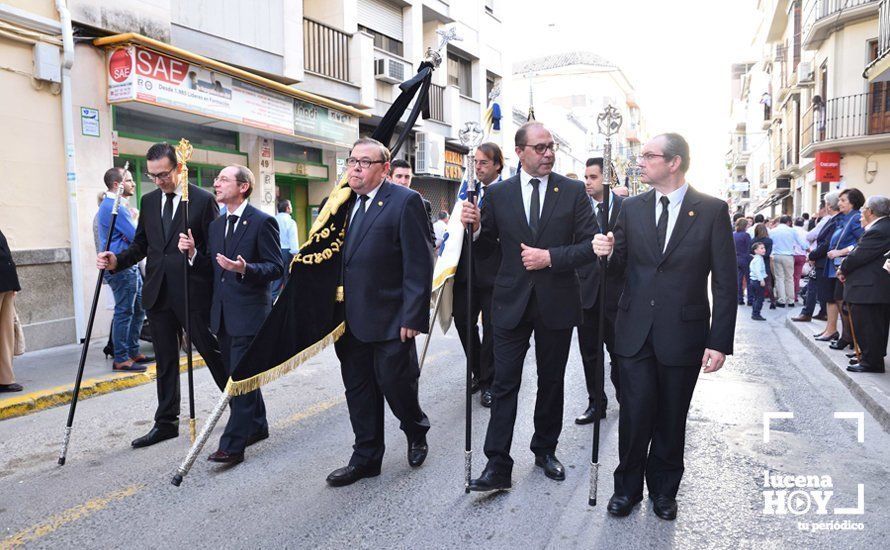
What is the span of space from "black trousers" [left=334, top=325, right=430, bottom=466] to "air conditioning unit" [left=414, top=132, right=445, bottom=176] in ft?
49.8

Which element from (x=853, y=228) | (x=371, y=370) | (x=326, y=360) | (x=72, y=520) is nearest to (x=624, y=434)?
(x=371, y=370)

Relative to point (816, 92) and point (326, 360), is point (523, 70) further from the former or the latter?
point (326, 360)

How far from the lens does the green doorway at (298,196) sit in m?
15.4

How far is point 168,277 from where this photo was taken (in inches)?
194

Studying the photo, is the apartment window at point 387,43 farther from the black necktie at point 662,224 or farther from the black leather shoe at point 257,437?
the black necktie at point 662,224

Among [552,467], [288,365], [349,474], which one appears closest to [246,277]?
[288,365]

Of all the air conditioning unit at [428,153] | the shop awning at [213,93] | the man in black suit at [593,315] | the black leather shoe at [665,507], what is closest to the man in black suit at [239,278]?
the man in black suit at [593,315]

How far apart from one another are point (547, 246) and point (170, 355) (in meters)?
2.95

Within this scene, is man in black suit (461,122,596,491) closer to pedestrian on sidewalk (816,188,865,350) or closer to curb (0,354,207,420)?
curb (0,354,207,420)

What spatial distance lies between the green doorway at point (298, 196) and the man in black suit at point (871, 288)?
11241mm

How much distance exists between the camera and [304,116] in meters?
13.8

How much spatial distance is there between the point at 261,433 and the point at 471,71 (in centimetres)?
1980

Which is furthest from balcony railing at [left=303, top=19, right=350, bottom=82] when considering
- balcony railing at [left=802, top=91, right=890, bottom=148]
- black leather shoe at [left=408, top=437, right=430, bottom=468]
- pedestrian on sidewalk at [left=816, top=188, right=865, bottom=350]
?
balcony railing at [left=802, top=91, right=890, bottom=148]

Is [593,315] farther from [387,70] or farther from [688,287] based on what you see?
[387,70]
